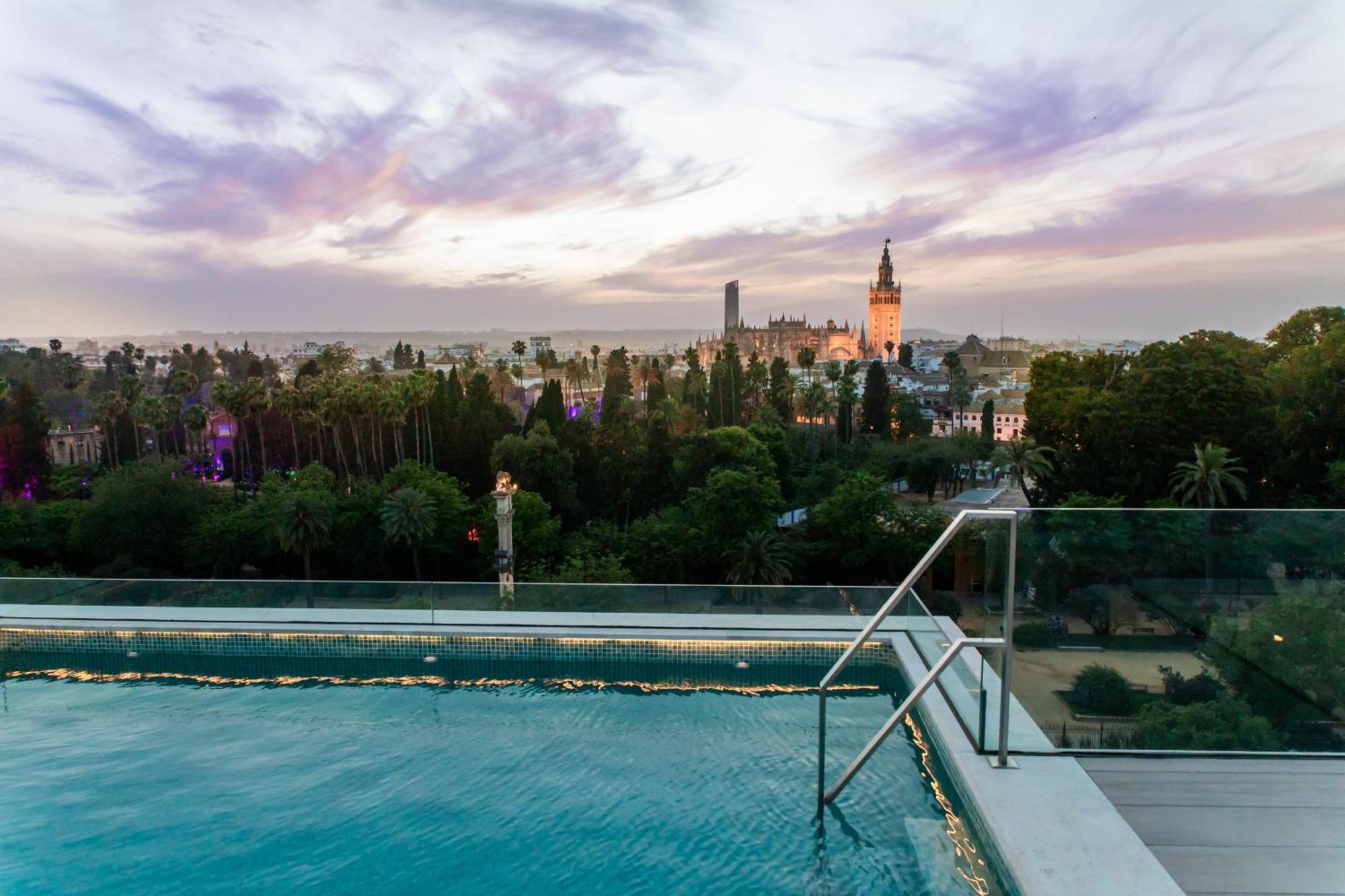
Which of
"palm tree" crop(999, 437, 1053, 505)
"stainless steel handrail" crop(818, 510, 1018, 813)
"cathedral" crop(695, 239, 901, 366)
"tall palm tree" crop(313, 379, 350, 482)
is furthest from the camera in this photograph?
"cathedral" crop(695, 239, 901, 366)

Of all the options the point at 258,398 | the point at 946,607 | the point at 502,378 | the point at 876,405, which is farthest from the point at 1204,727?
the point at 502,378

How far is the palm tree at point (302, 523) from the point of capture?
23.8 metres

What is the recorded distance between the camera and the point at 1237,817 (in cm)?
363

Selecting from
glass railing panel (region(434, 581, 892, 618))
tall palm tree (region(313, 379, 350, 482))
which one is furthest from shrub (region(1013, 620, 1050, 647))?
tall palm tree (region(313, 379, 350, 482))

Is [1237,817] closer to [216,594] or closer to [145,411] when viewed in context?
[216,594]

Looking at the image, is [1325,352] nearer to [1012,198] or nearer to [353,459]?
[1012,198]

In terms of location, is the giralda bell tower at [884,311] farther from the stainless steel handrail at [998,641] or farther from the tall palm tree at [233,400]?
the stainless steel handrail at [998,641]

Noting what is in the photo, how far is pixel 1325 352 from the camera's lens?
20422 millimetres

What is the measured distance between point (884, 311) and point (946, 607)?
140321mm

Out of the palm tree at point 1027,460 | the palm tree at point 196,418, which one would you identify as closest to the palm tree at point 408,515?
the palm tree at point 196,418

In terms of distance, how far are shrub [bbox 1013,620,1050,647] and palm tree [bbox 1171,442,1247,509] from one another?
725 inches

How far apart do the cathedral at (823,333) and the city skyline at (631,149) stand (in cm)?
7507

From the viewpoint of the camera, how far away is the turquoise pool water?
4.15m

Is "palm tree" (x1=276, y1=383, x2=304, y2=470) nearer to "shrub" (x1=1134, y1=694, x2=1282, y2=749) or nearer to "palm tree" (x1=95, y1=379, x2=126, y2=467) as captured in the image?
"palm tree" (x1=95, y1=379, x2=126, y2=467)
